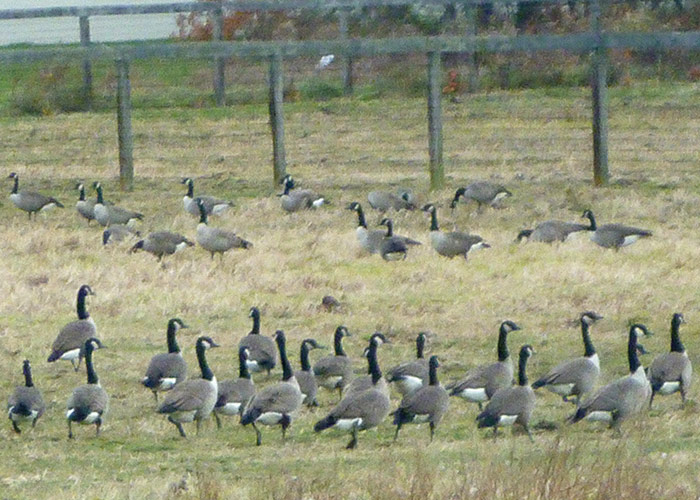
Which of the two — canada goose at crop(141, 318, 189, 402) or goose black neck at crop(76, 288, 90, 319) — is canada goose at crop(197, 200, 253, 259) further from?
canada goose at crop(141, 318, 189, 402)

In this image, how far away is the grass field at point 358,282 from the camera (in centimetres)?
777

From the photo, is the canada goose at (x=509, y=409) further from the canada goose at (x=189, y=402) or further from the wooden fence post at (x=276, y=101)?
the wooden fence post at (x=276, y=101)

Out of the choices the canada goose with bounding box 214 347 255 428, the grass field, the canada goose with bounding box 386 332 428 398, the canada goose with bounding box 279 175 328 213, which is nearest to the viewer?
the grass field

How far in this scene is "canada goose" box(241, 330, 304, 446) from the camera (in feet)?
29.7

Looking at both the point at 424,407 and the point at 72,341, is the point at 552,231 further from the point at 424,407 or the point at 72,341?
the point at 424,407

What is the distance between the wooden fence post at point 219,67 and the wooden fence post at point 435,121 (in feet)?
21.0

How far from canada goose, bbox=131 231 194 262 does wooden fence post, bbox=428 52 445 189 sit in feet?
15.1

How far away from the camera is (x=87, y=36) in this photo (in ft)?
77.0

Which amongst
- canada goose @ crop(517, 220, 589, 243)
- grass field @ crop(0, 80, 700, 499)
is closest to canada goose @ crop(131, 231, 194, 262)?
grass field @ crop(0, 80, 700, 499)

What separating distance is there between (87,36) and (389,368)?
46.2ft

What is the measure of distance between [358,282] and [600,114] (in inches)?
229

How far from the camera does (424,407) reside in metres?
8.95

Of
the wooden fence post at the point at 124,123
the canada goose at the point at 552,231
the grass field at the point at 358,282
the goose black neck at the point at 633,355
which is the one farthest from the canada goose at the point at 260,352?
the wooden fence post at the point at 124,123

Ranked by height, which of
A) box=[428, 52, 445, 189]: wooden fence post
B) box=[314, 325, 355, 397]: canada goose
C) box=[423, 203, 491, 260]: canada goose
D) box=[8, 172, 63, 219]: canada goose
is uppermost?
box=[428, 52, 445, 189]: wooden fence post
